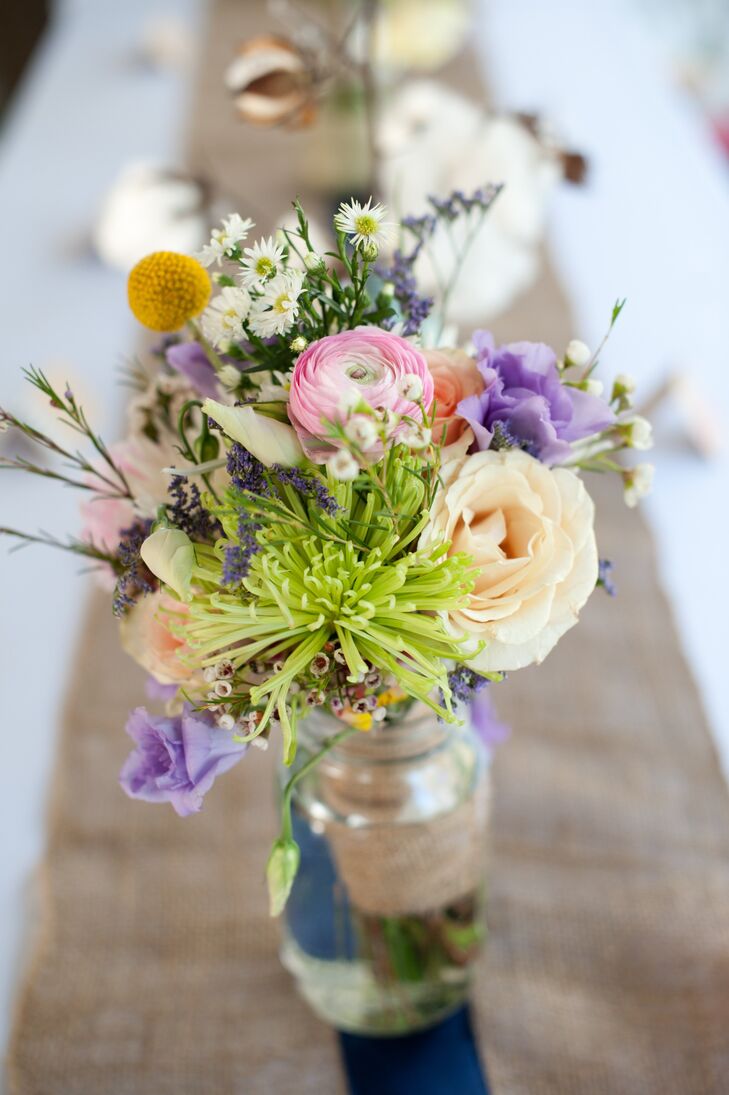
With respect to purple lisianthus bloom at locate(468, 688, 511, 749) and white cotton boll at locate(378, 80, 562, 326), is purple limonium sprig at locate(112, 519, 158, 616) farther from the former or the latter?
white cotton boll at locate(378, 80, 562, 326)

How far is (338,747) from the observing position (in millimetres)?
577

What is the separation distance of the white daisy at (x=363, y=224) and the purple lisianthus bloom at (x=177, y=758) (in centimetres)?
23

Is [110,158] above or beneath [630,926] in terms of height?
above

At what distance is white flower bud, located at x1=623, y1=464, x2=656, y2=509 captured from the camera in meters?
0.47

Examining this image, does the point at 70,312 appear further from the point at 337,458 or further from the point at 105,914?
the point at 337,458

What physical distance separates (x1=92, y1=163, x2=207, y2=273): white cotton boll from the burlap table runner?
42 centimetres

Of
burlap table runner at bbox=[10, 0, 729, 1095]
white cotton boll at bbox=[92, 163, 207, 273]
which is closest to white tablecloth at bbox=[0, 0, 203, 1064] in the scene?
burlap table runner at bbox=[10, 0, 729, 1095]

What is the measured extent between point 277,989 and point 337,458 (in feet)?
1.61

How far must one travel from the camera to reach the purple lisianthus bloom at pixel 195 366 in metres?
0.48

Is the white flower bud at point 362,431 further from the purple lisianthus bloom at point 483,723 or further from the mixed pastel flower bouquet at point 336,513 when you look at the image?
the purple lisianthus bloom at point 483,723

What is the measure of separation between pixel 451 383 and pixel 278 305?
9 cm

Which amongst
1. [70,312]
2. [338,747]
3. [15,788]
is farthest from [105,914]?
[70,312]

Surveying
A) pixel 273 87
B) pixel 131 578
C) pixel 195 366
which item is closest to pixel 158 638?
pixel 131 578

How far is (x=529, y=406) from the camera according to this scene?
43cm
